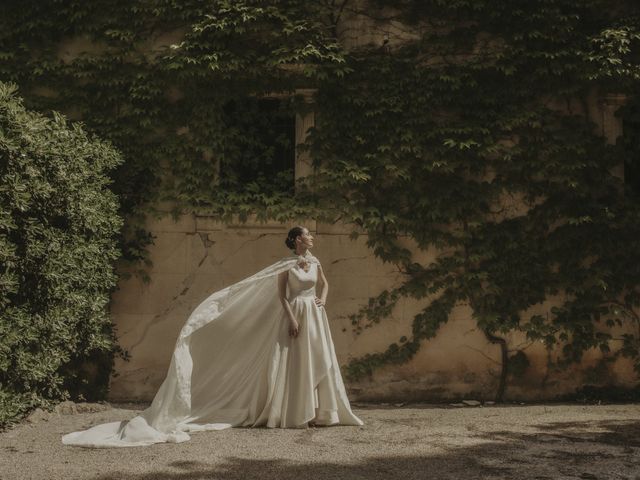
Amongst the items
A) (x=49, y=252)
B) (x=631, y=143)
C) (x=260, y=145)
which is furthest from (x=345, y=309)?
(x=631, y=143)

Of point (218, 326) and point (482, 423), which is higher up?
point (218, 326)

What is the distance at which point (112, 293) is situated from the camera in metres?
8.61

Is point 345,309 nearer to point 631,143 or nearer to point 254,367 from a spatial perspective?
point 254,367

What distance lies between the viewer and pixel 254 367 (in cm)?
691

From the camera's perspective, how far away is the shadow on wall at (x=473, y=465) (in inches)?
186

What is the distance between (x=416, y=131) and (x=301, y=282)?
9.43 ft

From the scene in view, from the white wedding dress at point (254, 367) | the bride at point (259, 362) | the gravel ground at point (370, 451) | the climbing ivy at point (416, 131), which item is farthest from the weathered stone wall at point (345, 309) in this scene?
the white wedding dress at point (254, 367)

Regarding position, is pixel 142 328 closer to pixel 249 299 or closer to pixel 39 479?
pixel 249 299

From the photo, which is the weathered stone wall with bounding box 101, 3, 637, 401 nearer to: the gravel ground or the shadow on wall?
the gravel ground

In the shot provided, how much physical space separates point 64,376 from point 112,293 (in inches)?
52.3

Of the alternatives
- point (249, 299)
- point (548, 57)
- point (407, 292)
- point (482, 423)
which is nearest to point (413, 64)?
point (548, 57)

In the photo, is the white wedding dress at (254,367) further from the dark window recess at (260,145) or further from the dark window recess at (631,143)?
the dark window recess at (631,143)

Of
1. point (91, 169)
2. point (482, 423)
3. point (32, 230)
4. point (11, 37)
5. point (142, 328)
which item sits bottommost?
point (482, 423)

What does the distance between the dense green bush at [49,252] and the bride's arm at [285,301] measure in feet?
7.25
